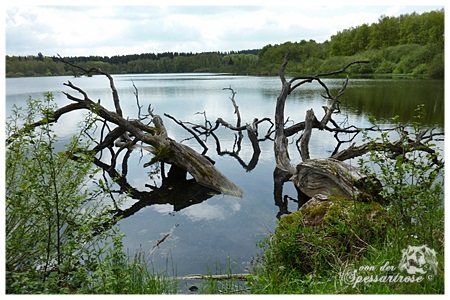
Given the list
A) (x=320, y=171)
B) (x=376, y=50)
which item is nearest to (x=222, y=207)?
(x=320, y=171)

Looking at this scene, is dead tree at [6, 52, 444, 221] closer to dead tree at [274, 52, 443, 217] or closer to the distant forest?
dead tree at [274, 52, 443, 217]

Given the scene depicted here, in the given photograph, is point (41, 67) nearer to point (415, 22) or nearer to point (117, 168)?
point (117, 168)

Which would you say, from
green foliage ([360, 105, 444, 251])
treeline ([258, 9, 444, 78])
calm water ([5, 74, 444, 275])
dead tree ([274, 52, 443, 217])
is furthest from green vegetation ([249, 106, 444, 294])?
treeline ([258, 9, 444, 78])

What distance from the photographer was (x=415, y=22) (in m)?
15.8

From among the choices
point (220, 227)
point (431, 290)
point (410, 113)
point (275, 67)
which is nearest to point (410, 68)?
point (410, 113)

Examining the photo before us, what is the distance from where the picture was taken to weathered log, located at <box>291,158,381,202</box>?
6031mm

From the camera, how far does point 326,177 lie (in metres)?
6.78

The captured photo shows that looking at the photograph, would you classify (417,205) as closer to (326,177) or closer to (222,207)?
(326,177)

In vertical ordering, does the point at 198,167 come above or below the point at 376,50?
below

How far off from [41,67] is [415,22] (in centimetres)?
1434

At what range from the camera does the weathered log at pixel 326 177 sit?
19.8ft

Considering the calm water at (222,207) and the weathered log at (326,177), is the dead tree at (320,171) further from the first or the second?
the calm water at (222,207)

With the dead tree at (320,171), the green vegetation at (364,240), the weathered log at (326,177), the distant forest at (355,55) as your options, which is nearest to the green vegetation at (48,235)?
the green vegetation at (364,240)

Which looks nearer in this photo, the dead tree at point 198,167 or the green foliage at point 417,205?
the green foliage at point 417,205
